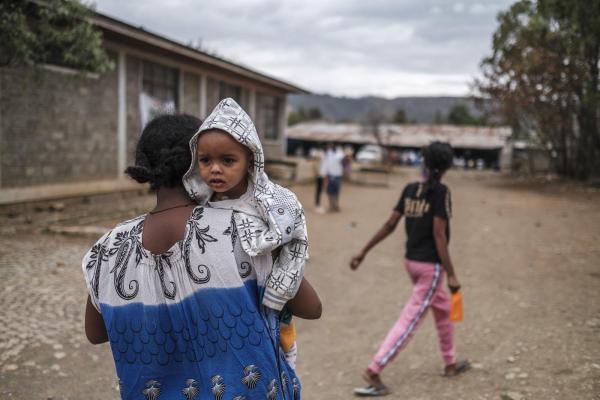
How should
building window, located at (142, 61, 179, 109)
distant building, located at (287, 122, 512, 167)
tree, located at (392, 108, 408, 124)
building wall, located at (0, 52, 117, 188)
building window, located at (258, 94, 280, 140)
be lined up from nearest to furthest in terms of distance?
building wall, located at (0, 52, 117, 188)
building window, located at (142, 61, 179, 109)
building window, located at (258, 94, 280, 140)
distant building, located at (287, 122, 512, 167)
tree, located at (392, 108, 408, 124)

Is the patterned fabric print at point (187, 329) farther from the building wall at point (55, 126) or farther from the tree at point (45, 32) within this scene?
the building wall at point (55, 126)

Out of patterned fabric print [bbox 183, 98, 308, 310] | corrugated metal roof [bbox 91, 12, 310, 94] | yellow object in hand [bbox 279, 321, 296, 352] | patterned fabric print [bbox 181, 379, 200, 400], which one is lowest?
patterned fabric print [bbox 181, 379, 200, 400]

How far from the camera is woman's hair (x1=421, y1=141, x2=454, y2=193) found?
355 cm

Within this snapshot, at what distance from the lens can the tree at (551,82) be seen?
16062mm

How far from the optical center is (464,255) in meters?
7.95

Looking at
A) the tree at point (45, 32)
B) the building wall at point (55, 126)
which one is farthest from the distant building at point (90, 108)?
the tree at point (45, 32)

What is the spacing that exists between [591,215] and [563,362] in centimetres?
939

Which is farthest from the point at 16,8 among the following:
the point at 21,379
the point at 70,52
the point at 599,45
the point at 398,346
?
the point at 599,45

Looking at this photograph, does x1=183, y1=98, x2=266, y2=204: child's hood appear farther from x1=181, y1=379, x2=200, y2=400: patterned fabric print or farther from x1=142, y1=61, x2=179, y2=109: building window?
x1=142, y1=61, x2=179, y2=109: building window

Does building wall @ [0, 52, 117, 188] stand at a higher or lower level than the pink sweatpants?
higher

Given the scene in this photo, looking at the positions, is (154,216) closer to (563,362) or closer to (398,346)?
(398,346)

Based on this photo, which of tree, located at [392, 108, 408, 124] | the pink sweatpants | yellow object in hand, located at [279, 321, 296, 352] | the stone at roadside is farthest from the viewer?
tree, located at [392, 108, 408, 124]

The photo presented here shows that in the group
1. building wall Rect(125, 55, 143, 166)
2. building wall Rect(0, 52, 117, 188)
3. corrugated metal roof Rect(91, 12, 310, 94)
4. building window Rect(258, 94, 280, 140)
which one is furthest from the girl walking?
building window Rect(258, 94, 280, 140)

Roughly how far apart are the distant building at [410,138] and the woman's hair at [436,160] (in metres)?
35.2
